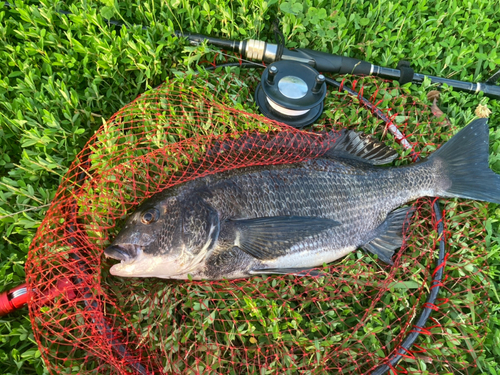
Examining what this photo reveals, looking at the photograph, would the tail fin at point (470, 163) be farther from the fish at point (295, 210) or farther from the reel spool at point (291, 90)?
Answer: the reel spool at point (291, 90)

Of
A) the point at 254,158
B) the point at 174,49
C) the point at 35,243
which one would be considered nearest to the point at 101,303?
the point at 35,243

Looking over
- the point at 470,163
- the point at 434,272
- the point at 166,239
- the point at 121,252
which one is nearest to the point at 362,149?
the point at 470,163

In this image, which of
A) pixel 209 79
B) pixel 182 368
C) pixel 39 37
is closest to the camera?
pixel 182 368

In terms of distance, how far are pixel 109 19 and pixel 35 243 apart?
2157 mm

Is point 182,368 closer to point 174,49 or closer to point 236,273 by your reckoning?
point 236,273

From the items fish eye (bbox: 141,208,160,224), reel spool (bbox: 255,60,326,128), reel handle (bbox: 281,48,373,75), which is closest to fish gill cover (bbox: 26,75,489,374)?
reel spool (bbox: 255,60,326,128)

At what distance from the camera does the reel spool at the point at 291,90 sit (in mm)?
2922

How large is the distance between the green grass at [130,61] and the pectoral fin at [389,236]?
0.49 m

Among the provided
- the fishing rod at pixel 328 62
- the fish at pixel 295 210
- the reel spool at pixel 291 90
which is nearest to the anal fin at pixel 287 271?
the fish at pixel 295 210

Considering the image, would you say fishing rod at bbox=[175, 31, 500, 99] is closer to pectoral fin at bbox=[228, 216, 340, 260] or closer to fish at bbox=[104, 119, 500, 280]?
fish at bbox=[104, 119, 500, 280]

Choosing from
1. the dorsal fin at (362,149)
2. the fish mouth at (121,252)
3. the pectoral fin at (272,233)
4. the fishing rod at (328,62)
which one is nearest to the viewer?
the fish mouth at (121,252)

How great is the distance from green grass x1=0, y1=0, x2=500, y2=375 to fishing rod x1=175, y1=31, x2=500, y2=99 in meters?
0.12

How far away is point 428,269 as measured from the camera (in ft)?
9.04

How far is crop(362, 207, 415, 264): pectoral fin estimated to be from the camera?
2836mm
